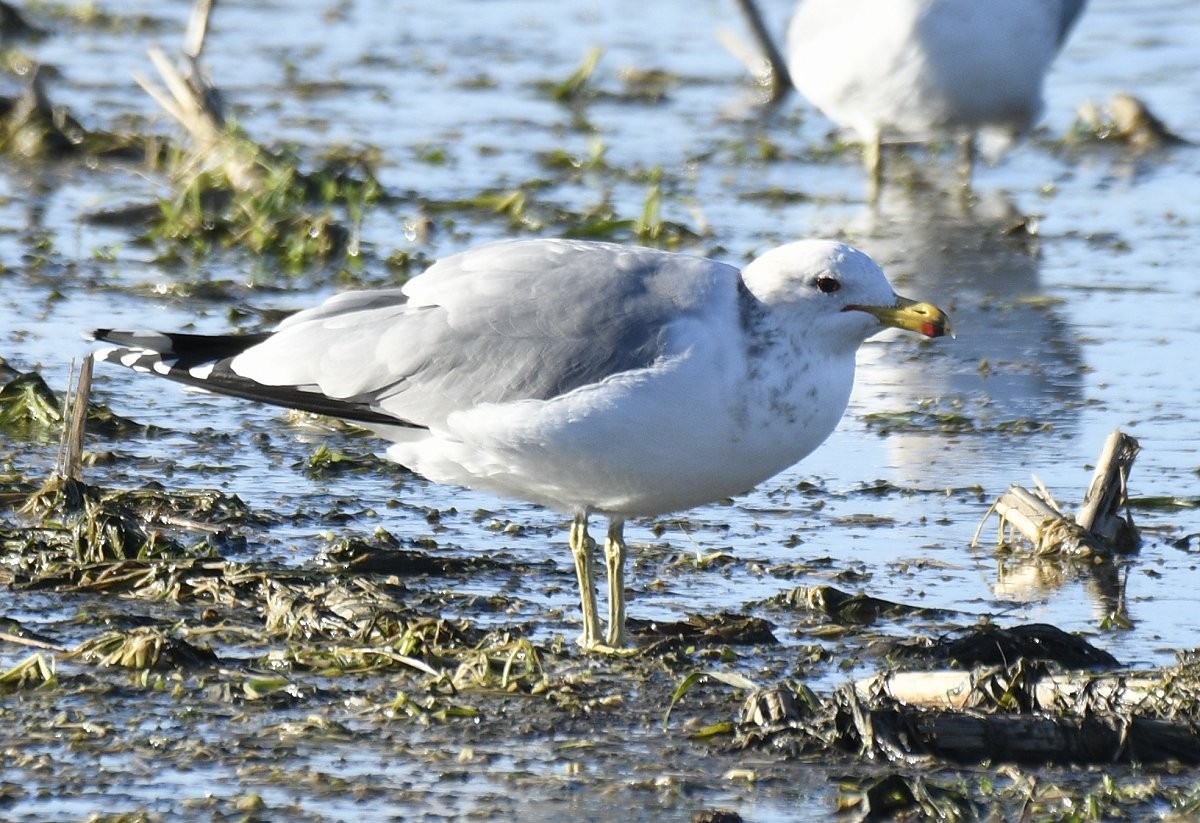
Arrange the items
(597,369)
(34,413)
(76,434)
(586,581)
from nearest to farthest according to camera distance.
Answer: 1. (597,369)
2. (586,581)
3. (76,434)
4. (34,413)

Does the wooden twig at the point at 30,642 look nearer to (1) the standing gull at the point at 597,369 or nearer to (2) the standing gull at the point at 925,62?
(1) the standing gull at the point at 597,369

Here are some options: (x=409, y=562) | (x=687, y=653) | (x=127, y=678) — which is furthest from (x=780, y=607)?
(x=127, y=678)

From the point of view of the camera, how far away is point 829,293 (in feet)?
16.0

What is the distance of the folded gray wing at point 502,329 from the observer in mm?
4820

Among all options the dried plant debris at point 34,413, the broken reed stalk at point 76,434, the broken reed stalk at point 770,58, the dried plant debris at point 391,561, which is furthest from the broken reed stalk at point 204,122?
the dried plant debris at point 391,561

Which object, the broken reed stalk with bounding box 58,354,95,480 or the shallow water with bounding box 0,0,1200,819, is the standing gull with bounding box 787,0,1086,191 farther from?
the broken reed stalk with bounding box 58,354,95,480

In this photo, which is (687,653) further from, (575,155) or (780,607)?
(575,155)

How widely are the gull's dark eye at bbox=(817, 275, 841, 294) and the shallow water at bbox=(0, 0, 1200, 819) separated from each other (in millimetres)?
888

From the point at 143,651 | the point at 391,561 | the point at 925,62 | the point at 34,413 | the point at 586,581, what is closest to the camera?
the point at 143,651

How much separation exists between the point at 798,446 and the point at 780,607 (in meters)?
0.71

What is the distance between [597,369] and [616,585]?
607 millimetres

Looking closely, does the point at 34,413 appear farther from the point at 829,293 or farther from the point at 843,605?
the point at 829,293

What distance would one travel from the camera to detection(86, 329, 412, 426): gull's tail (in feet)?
16.8

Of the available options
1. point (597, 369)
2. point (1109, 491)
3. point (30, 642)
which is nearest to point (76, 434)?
point (30, 642)
